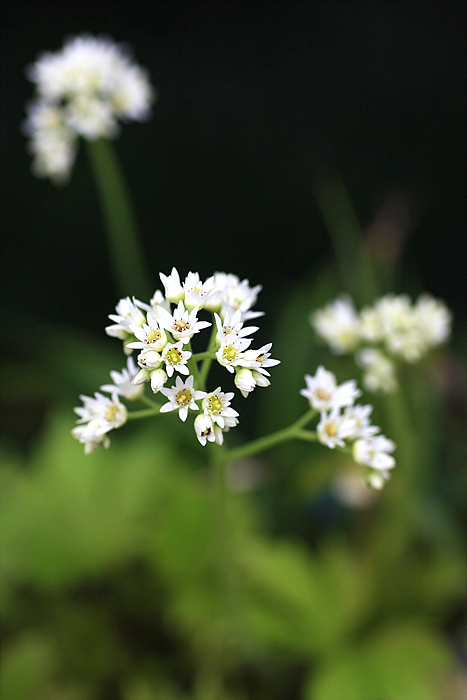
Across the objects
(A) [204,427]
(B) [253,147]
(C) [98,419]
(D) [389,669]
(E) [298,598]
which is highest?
(B) [253,147]

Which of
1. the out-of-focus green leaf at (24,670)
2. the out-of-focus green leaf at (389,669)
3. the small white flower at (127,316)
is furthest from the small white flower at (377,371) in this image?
the out-of-focus green leaf at (24,670)

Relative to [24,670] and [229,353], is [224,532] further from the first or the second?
[24,670]

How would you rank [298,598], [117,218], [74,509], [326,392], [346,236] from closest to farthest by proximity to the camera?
[326,392] < [298,598] < [74,509] < [117,218] < [346,236]

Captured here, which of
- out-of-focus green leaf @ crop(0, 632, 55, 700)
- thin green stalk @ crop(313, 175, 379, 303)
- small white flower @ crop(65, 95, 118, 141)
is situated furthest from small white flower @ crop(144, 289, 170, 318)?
thin green stalk @ crop(313, 175, 379, 303)

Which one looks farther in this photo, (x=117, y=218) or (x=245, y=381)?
(x=117, y=218)

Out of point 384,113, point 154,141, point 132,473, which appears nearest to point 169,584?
point 132,473

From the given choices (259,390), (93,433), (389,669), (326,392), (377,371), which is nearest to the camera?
(93,433)

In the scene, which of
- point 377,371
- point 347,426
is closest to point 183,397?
point 347,426
